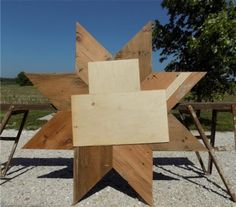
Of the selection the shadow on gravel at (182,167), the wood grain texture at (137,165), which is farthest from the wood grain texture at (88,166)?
the shadow on gravel at (182,167)

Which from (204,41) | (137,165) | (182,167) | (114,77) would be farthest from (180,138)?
(204,41)

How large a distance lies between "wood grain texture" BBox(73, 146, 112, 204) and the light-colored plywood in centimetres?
86

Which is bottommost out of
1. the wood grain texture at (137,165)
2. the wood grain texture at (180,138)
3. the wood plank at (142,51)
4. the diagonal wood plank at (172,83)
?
the wood grain texture at (137,165)

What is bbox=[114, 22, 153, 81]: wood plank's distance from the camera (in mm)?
5133

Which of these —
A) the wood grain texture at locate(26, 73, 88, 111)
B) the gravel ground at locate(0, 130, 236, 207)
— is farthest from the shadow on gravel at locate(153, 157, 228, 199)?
the wood grain texture at locate(26, 73, 88, 111)

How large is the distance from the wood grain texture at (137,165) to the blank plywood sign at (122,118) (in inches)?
5.5

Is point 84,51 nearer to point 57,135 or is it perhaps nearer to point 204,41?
point 57,135

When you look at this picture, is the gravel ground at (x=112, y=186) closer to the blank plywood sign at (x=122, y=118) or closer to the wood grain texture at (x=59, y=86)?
the blank plywood sign at (x=122, y=118)

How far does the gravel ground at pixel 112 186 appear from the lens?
5.40 metres

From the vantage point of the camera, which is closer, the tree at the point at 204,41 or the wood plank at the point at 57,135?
the wood plank at the point at 57,135

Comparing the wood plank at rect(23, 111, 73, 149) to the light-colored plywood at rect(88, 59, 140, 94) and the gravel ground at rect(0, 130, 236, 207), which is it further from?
→ the gravel ground at rect(0, 130, 236, 207)

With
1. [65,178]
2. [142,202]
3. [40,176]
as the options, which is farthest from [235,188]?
[40,176]

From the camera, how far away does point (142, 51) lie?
5152mm

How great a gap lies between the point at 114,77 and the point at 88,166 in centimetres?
135
